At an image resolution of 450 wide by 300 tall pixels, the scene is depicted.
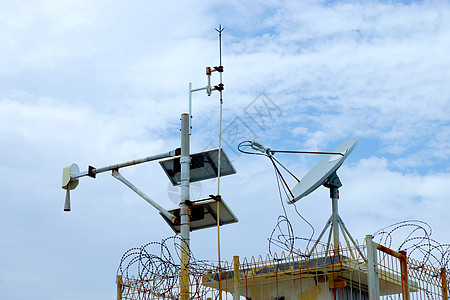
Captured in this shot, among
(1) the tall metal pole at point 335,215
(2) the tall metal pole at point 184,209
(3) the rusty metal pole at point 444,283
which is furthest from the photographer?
(1) the tall metal pole at point 335,215

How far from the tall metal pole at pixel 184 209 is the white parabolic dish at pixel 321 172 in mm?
2663

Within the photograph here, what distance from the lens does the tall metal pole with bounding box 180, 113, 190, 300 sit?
60.1 feet

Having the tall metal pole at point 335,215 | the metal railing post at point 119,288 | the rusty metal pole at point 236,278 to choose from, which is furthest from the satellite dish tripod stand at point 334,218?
the metal railing post at point 119,288

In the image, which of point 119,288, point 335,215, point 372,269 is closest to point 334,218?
point 335,215

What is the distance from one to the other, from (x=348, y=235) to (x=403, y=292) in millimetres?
2176

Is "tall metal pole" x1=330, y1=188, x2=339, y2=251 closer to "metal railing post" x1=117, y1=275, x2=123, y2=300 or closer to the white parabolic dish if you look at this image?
the white parabolic dish

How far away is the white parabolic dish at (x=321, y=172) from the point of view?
61.8ft

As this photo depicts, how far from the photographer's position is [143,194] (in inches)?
805

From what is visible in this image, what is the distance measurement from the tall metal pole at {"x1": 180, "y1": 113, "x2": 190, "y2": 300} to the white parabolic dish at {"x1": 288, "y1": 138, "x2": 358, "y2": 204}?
266cm

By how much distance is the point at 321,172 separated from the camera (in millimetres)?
19469

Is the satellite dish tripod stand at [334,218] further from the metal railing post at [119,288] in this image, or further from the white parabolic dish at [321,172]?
the metal railing post at [119,288]

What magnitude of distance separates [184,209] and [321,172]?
354 centimetres

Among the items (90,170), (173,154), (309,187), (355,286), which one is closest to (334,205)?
(309,187)

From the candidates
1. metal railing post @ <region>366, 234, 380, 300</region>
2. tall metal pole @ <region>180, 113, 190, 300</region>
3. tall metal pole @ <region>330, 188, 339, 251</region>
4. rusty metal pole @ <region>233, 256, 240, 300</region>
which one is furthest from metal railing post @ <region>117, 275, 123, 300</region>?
metal railing post @ <region>366, 234, 380, 300</region>
